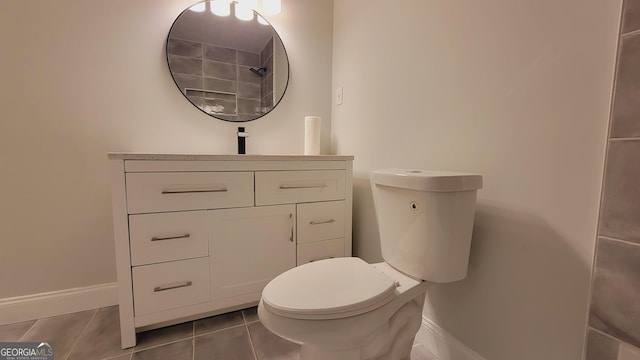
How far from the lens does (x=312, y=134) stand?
1.70 m

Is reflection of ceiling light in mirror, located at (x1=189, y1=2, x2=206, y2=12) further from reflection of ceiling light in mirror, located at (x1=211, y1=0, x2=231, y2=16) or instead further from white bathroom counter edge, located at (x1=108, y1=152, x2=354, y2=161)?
white bathroom counter edge, located at (x1=108, y1=152, x2=354, y2=161)

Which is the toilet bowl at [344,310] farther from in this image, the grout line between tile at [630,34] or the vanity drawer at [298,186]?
the grout line between tile at [630,34]

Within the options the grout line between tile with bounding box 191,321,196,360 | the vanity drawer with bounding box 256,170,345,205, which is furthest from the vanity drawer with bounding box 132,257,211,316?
the vanity drawer with bounding box 256,170,345,205

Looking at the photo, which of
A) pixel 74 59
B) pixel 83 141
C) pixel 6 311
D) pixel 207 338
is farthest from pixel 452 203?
pixel 6 311

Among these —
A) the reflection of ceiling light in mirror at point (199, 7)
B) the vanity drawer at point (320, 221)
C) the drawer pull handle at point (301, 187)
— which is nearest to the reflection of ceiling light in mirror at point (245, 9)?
the reflection of ceiling light in mirror at point (199, 7)

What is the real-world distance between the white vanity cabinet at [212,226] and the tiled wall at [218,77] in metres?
0.58

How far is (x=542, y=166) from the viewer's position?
771 millimetres

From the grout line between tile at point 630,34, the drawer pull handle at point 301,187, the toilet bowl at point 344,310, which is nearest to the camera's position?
the grout line between tile at point 630,34

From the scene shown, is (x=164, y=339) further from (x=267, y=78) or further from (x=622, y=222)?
(x=622, y=222)

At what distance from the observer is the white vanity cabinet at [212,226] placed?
1081 millimetres

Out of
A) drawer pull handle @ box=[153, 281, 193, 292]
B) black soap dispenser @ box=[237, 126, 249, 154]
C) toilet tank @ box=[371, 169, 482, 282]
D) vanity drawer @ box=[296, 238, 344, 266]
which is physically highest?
black soap dispenser @ box=[237, 126, 249, 154]

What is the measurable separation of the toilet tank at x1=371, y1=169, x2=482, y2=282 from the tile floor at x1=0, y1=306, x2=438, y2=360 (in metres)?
0.49

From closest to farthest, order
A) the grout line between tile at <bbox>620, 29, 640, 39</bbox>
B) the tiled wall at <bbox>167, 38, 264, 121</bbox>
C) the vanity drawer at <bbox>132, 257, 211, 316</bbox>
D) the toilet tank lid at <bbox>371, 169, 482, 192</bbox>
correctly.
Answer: the grout line between tile at <bbox>620, 29, 640, 39</bbox>, the toilet tank lid at <bbox>371, 169, 482, 192</bbox>, the vanity drawer at <bbox>132, 257, 211, 316</bbox>, the tiled wall at <bbox>167, 38, 264, 121</bbox>

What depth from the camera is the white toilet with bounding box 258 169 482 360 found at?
72cm
